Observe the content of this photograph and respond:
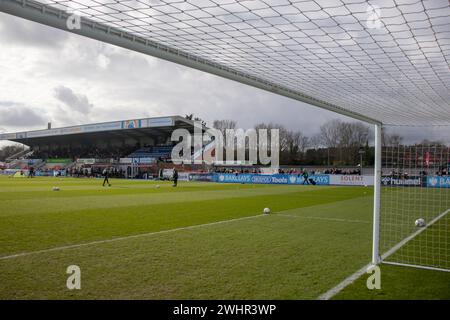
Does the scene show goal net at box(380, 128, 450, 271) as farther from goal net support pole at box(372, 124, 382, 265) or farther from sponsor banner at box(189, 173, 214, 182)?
sponsor banner at box(189, 173, 214, 182)

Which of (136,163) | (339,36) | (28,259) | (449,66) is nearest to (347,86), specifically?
(449,66)

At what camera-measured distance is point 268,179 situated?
125ft

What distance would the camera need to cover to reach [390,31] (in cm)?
648

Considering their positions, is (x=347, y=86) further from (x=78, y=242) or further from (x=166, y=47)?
(x=78, y=242)

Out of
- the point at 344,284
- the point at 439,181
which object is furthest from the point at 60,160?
the point at 344,284

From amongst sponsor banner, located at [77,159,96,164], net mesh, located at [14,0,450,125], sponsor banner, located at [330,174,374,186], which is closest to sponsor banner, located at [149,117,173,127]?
sponsor banner, located at [77,159,96,164]

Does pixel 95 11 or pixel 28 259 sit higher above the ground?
pixel 95 11

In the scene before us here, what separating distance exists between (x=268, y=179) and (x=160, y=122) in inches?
879

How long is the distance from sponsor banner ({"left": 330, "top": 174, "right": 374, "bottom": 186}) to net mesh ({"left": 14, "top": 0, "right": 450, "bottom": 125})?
82.1 feet

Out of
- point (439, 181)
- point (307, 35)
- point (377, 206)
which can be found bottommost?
point (439, 181)

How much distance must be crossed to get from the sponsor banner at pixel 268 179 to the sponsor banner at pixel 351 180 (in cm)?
69

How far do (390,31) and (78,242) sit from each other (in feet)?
23.1

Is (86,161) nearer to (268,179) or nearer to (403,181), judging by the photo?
(268,179)
